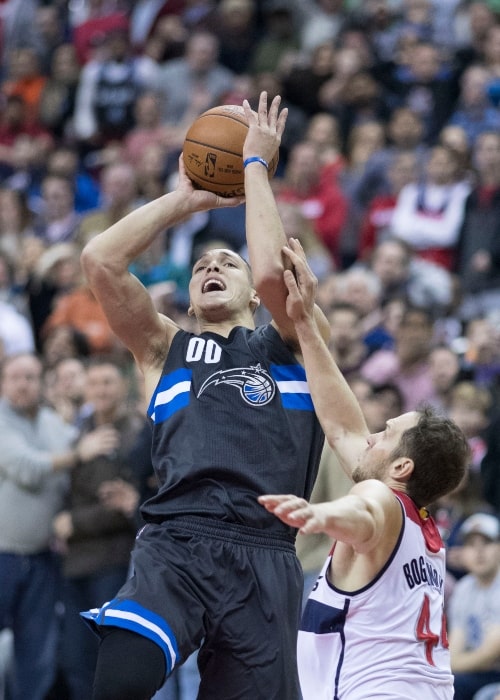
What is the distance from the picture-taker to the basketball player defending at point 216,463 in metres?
5.11

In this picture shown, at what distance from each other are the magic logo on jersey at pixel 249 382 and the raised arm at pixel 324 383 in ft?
0.74

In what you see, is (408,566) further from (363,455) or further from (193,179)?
(193,179)

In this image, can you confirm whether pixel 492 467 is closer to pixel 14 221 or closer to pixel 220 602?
pixel 220 602

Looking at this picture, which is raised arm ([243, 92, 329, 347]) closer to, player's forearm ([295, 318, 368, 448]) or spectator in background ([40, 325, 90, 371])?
player's forearm ([295, 318, 368, 448])

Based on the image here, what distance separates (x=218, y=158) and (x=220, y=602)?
1926 mm

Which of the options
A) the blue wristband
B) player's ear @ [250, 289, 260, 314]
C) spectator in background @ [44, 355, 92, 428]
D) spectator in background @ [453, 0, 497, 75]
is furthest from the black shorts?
spectator in background @ [453, 0, 497, 75]

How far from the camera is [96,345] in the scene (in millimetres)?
12148

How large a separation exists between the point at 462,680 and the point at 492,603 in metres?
0.52

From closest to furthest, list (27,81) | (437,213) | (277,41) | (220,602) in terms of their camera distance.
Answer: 1. (220,602)
2. (437,213)
3. (277,41)
4. (27,81)

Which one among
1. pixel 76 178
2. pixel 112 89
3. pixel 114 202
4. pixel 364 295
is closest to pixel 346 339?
pixel 364 295

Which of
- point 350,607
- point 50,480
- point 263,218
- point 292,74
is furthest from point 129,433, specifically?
point 292,74

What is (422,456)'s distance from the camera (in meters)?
4.84

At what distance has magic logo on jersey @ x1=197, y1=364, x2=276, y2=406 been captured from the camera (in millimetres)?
5488

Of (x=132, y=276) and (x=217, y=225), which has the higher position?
(x=132, y=276)
